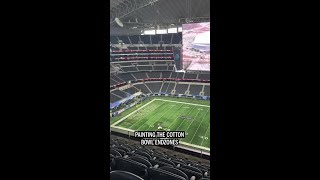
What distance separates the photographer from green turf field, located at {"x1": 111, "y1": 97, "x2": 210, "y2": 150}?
2276 centimetres

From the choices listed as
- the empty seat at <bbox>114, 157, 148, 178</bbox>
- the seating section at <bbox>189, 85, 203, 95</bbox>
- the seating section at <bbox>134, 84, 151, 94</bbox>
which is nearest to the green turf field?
the seating section at <bbox>189, 85, 203, 95</bbox>

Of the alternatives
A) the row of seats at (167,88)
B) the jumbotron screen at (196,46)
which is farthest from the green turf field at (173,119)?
the jumbotron screen at (196,46)

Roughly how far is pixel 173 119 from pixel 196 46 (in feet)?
53.2

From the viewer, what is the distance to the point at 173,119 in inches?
1116

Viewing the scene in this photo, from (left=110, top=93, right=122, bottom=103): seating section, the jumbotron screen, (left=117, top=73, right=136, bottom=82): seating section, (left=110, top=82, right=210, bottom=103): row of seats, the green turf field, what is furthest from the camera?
(left=117, top=73, right=136, bottom=82): seating section

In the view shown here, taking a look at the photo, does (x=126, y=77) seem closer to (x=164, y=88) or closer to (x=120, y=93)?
(x=164, y=88)

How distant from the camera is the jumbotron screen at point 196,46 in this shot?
3744cm

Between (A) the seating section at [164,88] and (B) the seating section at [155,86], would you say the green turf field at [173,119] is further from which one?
(B) the seating section at [155,86]

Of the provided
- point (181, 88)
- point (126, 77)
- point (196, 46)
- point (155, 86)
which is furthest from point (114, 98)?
point (196, 46)

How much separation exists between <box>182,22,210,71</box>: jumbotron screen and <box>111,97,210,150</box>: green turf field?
7.10 metres

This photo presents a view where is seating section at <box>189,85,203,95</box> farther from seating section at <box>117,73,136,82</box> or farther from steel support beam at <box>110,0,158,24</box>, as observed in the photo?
steel support beam at <box>110,0,158,24</box>
